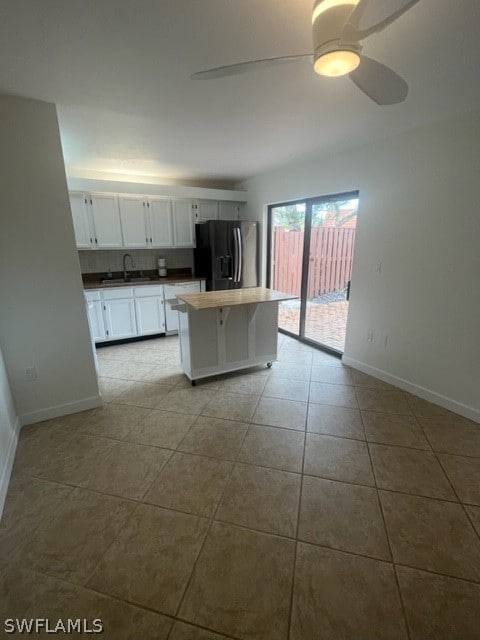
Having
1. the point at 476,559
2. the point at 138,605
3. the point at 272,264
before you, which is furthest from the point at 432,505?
the point at 272,264

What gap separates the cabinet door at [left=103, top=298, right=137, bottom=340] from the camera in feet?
13.3

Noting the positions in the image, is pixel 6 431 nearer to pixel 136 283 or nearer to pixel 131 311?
pixel 131 311

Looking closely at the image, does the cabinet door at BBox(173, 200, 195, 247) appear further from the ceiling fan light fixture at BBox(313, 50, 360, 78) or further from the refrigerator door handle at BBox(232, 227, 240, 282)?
the ceiling fan light fixture at BBox(313, 50, 360, 78)

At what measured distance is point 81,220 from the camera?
388 cm

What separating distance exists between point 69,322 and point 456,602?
9.41 ft

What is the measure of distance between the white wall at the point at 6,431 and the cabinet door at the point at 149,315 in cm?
→ 214

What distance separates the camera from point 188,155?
10.8ft

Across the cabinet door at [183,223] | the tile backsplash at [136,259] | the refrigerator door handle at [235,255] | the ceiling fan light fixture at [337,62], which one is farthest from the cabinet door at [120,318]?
the ceiling fan light fixture at [337,62]

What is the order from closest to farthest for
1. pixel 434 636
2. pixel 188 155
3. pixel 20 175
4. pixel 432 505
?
pixel 434 636 → pixel 432 505 → pixel 20 175 → pixel 188 155

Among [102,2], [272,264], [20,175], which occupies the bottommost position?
[272,264]

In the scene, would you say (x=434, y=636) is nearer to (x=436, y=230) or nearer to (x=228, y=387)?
(x=228, y=387)

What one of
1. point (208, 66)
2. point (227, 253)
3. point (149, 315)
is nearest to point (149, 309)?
point (149, 315)

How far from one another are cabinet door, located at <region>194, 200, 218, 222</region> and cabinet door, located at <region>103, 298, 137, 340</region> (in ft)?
5.72

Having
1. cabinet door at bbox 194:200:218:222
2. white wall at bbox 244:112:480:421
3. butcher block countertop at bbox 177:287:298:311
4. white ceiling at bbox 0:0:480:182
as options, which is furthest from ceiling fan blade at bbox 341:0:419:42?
cabinet door at bbox 194:200:218:222
